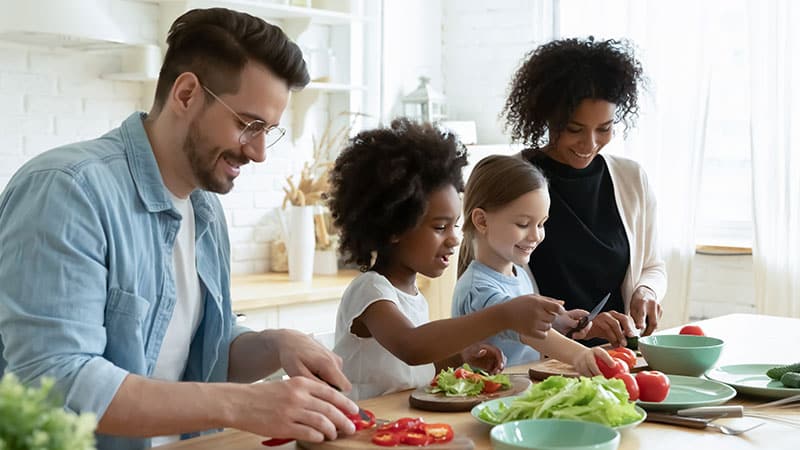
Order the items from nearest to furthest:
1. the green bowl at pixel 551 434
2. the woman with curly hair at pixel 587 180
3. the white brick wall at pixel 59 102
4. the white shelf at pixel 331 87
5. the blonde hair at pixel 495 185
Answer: the green bowl at pixel 551 434 < the blonde hair at pixel 495 185 < the woman with curly hair at pixel 587 180 < the white brick wall at pixel 59 102 < the white shelf at pixel 331 87

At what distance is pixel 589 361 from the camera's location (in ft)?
6.43

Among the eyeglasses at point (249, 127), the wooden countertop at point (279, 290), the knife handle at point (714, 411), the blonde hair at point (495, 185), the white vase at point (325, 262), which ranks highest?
the eyeglasses at point (249, 127)

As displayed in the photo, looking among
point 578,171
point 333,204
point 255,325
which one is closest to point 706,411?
point 333,204

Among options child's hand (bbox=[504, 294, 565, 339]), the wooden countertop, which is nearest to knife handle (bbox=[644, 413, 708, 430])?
child's hand (bbox=[504, 294, 565, 339])

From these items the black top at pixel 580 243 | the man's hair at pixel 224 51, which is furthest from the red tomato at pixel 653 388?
the black top at pixel 580 243

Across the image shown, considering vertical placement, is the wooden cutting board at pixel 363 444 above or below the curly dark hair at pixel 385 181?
below

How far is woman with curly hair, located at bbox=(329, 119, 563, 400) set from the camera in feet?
7.02

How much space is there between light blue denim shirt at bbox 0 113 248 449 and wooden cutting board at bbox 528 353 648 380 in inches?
25.3

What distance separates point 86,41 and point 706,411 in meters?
2.78

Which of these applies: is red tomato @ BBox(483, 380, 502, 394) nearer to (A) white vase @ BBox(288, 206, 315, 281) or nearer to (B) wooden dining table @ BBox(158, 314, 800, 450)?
(B) wooden dining table @ BBox(158, 314, 800, 450)

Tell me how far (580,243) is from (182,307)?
1.29m

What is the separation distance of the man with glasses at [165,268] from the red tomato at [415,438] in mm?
83

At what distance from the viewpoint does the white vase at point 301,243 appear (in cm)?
436

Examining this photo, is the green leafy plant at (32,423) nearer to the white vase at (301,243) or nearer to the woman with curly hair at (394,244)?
the woman with curly hair at (394,244)
